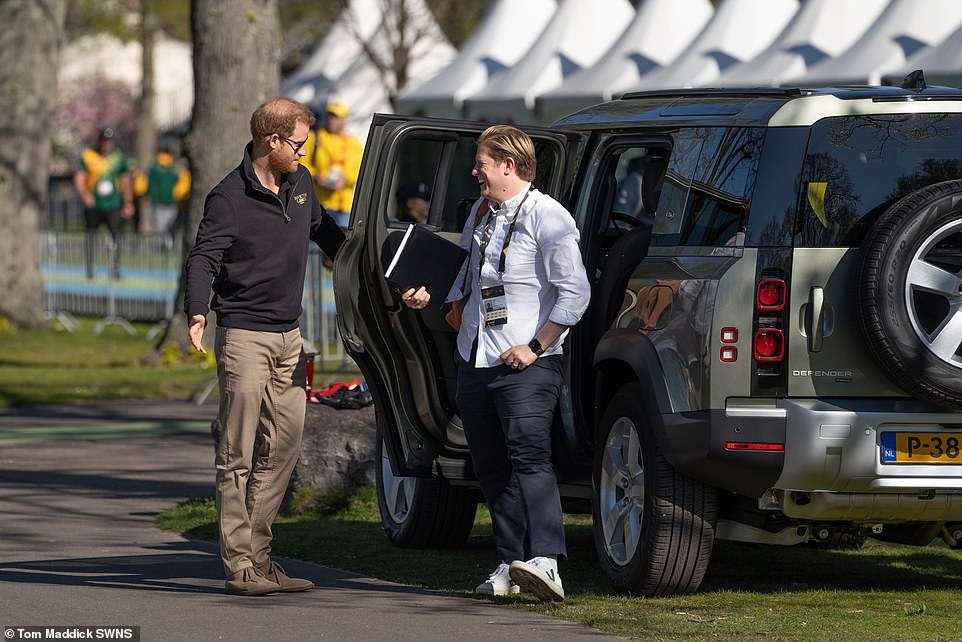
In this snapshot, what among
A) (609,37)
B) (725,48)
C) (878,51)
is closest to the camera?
(878,51)

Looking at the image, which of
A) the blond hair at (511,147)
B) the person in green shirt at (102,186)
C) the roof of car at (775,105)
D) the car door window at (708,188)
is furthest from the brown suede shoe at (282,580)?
the person in green shirt at (102,186)

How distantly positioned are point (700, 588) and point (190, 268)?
2.46 m

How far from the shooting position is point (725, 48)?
26.6m

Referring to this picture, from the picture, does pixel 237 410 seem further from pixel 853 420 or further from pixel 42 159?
pixel 42 159

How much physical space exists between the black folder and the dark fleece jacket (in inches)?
15.8

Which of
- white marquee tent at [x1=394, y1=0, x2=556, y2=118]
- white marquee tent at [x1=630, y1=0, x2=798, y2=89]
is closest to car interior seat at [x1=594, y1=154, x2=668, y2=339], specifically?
white marquee tent at [x1=630, y1=0, x2=798, y2=89]

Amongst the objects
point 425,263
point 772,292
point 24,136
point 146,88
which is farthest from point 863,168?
point 146,88

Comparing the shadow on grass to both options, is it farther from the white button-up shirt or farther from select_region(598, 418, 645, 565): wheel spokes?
the white button-up shirt

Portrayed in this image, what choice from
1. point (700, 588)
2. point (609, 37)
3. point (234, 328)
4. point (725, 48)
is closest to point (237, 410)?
point (234, 328)

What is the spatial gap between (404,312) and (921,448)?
2583mm

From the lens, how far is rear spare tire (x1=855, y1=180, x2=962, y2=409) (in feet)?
23.4

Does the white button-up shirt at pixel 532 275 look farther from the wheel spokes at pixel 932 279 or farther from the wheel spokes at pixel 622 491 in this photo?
the wheel spokes at pixel 932 279

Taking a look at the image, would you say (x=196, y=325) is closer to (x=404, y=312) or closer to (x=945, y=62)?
(x=404, y=312)

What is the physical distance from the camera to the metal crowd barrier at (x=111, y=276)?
24000 mm
